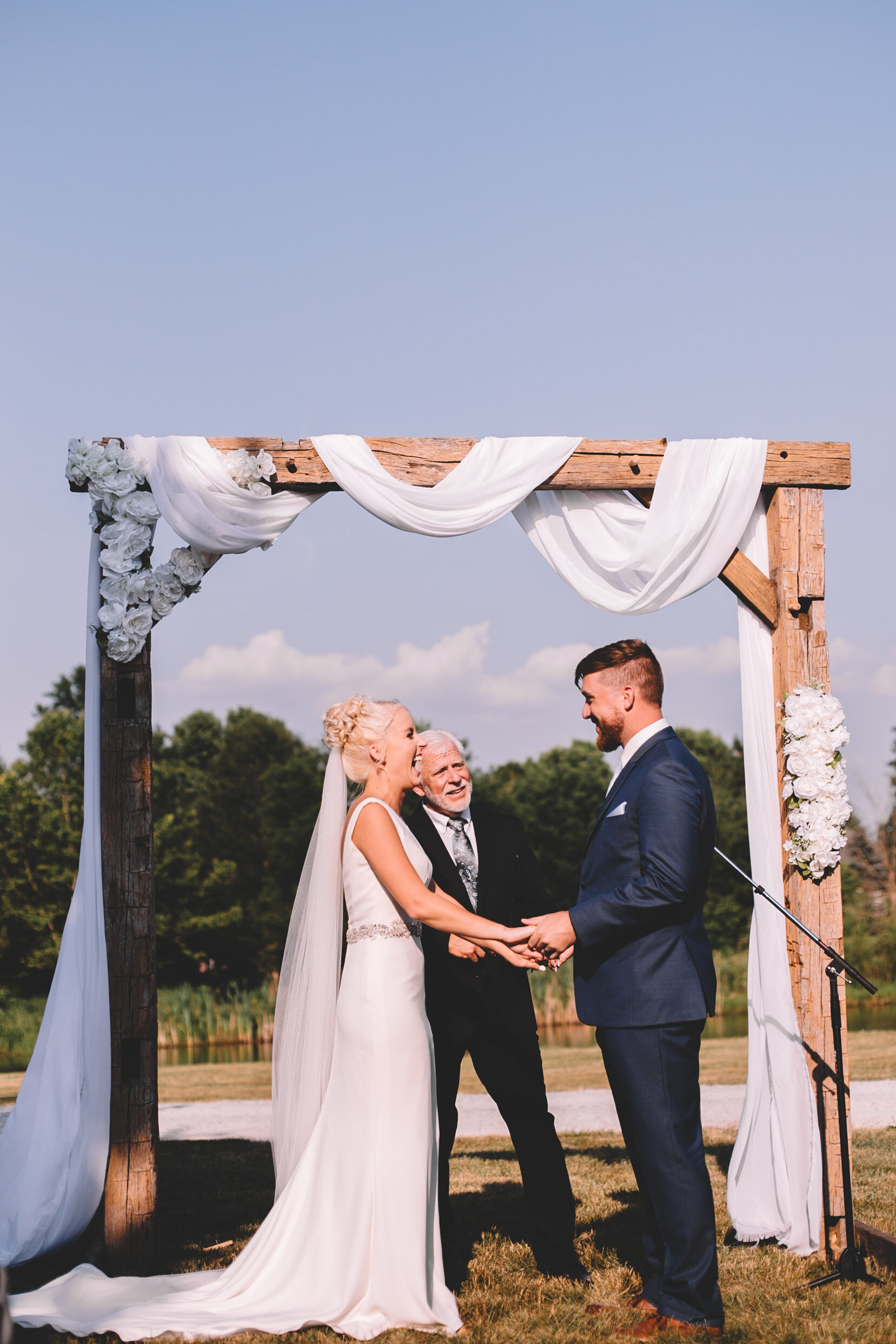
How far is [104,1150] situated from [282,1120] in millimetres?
960

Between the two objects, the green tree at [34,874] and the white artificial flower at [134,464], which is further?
the green tree at [34,874]

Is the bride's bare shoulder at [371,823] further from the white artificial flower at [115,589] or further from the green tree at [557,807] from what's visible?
the green tree at [557,807]

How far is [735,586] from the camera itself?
5.55 meters

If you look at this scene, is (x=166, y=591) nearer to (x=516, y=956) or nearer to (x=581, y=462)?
(x=581, y=462)

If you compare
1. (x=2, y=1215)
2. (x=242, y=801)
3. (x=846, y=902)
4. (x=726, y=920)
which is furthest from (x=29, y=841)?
(x=2, y=1215)

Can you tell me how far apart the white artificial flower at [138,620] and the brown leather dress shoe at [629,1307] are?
330cm

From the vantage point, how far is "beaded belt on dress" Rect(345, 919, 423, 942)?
4176 mm

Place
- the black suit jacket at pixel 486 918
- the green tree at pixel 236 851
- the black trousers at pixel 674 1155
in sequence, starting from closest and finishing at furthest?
the black trousers at pixel 674 1155
the black suit jacket at pixel 486 918
the green tree at pixel 236 851

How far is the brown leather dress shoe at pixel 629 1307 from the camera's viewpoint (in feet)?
13.2

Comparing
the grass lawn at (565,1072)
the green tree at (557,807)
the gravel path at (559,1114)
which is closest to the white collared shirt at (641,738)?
the gravel path at (559,1114)

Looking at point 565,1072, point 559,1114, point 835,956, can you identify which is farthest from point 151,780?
point 565,1072

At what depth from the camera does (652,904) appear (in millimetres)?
3787

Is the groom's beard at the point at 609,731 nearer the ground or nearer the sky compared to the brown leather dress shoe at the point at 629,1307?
nearer the sky

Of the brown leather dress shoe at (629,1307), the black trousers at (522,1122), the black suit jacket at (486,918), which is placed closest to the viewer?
the brown leather dress shoe at (629,1307)
